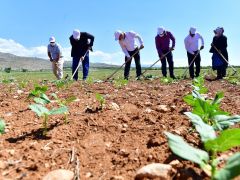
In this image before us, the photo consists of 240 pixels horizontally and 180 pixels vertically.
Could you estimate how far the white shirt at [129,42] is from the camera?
1236 cm

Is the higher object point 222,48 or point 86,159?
point 222,48

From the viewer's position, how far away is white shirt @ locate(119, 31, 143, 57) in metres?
12.4

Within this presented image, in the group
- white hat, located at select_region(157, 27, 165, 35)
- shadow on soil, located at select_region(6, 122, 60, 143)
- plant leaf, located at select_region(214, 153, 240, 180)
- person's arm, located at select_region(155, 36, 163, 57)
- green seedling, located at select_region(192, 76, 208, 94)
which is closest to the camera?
plant leaf, located at select_region(214, 153, 240, 180)

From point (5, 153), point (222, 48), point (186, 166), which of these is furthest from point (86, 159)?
point (222, 48)

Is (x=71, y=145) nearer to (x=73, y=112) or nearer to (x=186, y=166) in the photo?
(x=186, y=166)

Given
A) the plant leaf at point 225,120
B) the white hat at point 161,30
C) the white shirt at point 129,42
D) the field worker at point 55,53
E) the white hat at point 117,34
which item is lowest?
the plant leaf at point 225,120

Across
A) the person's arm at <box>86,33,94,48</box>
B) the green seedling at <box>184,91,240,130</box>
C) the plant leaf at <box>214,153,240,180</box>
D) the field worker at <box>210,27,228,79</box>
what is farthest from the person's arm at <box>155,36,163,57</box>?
the plant leaf at <box>214,153,240,180</box>

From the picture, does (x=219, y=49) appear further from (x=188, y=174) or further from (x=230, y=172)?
(x=230, y=172)

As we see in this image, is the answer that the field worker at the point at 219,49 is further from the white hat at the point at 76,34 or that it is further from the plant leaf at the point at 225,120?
the plant leaf at the point at 225,120

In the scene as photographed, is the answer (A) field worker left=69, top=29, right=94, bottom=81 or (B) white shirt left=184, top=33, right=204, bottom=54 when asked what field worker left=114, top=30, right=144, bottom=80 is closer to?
(A) field worker left=69, top=29, right=94, bottom=81

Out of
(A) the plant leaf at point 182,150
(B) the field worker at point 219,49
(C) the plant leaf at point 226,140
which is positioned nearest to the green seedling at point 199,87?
(C) the plant leaf at point 226,140

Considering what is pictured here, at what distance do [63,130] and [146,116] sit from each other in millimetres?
747

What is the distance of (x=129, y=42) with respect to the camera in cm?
1242

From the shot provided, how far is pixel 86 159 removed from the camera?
2.32 m
